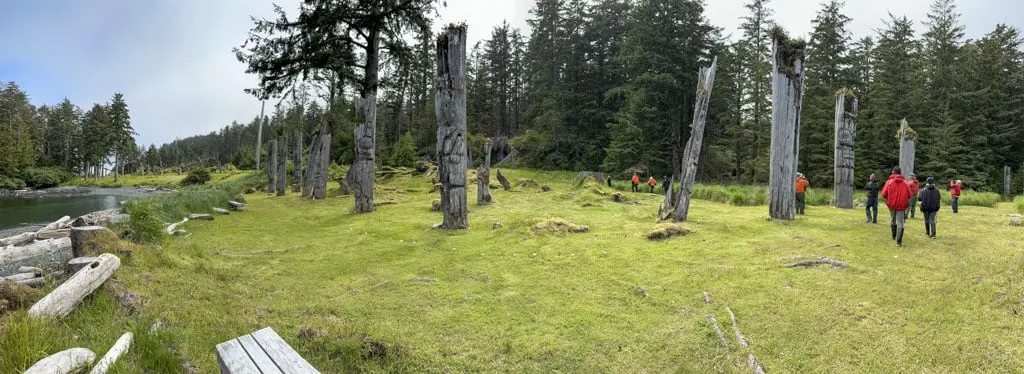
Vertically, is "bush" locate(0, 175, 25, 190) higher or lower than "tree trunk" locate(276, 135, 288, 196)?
lower

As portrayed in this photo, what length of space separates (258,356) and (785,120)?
12.4 m

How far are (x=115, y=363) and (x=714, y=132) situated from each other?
35.1 m

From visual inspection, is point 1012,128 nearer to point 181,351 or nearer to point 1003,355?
point 1003,355

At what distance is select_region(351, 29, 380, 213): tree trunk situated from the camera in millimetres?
14828

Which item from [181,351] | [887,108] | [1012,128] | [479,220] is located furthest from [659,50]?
[181,351]

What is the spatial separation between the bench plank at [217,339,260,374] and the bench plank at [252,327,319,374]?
11 centimetres

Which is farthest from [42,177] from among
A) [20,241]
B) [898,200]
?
[898,200]

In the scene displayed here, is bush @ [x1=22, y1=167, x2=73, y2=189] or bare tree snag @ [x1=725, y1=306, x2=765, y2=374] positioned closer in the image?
bare tree snag @ [x1=725, y1=306, x2=765, y2=374]

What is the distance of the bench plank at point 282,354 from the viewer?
8.80ft

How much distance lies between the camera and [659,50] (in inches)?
1312

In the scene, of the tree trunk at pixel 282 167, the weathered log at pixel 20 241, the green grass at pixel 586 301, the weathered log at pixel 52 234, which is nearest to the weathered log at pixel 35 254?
the weathered log at pixel 20 241

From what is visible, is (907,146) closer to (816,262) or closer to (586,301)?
(816,262)

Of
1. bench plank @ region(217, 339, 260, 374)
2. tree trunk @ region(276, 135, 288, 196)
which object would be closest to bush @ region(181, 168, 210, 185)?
tree trunk @ region(276, 135, 288, 196)

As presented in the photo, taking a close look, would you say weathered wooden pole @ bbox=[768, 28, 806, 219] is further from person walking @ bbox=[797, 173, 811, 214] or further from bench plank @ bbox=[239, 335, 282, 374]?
bench plank @ bbox=[239, 335, 282, 374]
